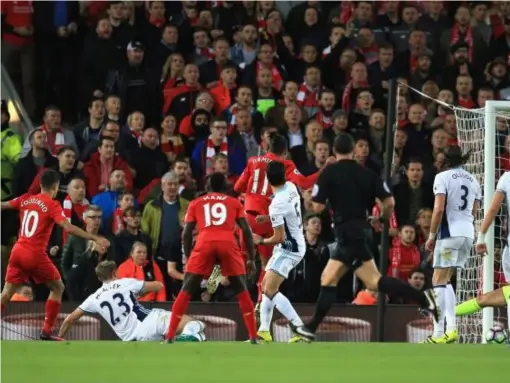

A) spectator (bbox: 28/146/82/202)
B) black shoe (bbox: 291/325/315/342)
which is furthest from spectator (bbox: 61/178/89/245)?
black shoe (bbox: 291/325/315/342)

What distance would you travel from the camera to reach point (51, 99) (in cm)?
2264

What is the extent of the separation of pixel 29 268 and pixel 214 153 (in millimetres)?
4623

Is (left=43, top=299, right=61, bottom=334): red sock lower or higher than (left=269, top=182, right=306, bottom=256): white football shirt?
lower

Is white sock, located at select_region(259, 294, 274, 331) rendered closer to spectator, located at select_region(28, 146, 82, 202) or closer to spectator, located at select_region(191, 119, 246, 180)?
spectator, located at select_region(28, 146, 82, 202)

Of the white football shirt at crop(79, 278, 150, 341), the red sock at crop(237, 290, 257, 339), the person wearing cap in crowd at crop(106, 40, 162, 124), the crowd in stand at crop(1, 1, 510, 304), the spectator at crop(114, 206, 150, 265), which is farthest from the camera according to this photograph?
the person wearing cap in crowd at crop(106, 40, 162, 124)

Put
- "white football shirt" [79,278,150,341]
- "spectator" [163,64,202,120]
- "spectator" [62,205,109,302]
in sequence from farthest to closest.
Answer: "spectator" [163,64,202,120]
"spectator" [62,205,109,302]
"white football shirt" [79,278,150,341]

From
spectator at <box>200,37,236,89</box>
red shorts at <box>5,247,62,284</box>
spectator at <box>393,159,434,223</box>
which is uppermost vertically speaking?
spectator at <box>200,37,236,89</box>

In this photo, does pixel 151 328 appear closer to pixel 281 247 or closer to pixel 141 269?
pixel 141 269

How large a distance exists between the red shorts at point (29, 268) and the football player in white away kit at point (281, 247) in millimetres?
2247

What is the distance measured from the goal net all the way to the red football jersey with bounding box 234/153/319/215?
1.97m

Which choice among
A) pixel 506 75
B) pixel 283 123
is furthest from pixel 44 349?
pixel 506 75

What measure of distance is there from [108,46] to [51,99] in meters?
1.20

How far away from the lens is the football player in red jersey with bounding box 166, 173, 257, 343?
14844 mm

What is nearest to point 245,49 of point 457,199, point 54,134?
point 54,134
